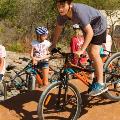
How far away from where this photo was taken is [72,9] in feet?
21.8

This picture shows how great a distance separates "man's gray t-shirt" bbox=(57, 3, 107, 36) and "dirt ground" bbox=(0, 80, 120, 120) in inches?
58.6

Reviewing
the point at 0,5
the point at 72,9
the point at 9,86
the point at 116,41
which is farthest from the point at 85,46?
the point at 0,5

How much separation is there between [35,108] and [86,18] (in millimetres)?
2000

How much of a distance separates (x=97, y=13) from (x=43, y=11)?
23169 mm

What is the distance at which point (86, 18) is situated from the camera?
6.63m

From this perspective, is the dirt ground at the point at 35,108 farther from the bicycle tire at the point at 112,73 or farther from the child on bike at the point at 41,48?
the child on bike at the point at 41,48

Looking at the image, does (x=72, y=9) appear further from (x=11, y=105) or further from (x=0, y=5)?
(x=0, y=5)

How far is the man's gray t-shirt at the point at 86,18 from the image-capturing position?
6.60 metres

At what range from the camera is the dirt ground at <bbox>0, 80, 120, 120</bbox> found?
7438mm

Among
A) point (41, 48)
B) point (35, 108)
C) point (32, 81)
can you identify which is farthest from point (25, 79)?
Answer: point (35, 108)

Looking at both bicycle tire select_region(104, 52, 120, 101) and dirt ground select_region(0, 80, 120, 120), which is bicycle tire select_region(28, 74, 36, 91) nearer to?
dirt ground select_region(0, 80, 120, 120)

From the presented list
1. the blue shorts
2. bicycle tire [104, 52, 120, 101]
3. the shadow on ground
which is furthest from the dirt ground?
the blue shorts

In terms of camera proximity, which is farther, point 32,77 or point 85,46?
point 32,77

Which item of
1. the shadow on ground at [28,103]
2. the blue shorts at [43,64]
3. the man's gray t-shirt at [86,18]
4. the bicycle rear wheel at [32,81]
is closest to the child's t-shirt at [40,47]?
the blue shorts at [43,64]
